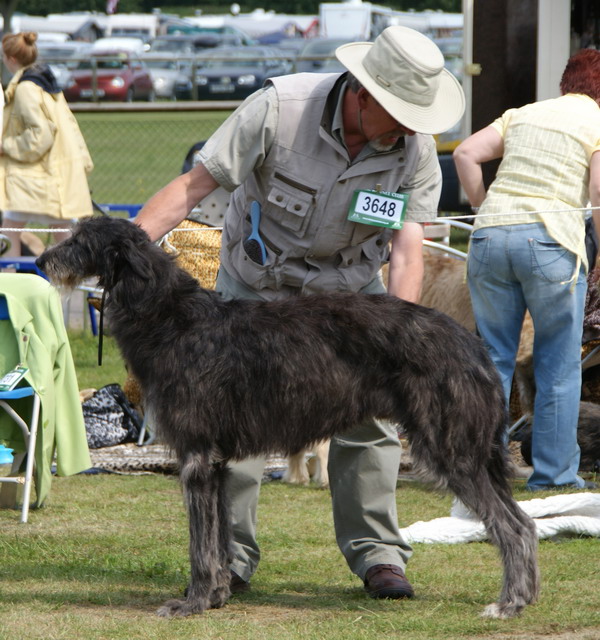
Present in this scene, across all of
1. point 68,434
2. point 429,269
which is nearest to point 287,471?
point 68,434

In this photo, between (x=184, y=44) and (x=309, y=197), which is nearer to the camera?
(x=309, y=197)

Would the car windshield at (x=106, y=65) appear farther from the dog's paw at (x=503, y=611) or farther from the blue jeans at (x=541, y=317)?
the dog's paw at (x=503, y=611)

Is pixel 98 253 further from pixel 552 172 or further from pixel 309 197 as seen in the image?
pixel 552 172

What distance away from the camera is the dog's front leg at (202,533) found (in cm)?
405

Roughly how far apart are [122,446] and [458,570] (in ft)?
10.8

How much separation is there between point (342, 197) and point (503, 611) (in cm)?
166

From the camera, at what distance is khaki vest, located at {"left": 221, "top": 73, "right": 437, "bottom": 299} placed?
168 inches

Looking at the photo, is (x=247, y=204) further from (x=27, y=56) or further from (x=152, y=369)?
(x=27, y=56)

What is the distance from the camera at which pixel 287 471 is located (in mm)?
6664

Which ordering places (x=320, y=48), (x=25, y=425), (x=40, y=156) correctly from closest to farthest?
(x=25, y=425) → (x=40, y=156) → (x=320, y=48)

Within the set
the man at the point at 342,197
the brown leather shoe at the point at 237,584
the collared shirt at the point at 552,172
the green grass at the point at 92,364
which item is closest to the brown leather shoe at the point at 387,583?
the man at the point at 342,197

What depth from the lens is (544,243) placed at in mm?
5738

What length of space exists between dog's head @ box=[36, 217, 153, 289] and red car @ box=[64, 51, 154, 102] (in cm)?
3003

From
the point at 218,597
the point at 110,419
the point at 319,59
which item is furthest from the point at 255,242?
the point at 319,59
